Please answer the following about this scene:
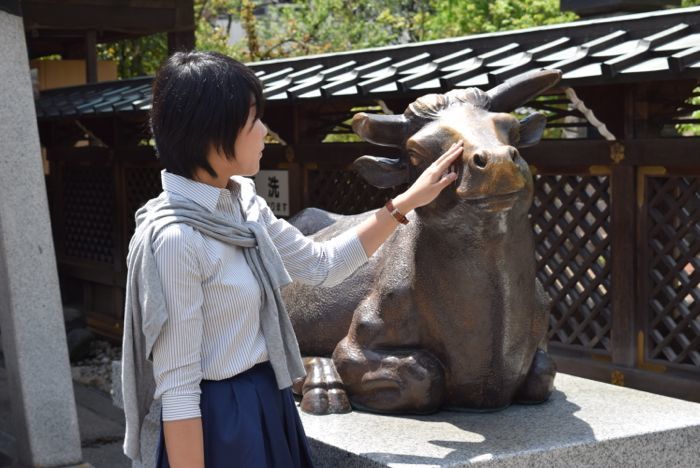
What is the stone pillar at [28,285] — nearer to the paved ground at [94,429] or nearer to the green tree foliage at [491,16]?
the paved ground at [94,429]

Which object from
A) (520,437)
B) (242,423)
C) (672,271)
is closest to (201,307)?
(242,423)

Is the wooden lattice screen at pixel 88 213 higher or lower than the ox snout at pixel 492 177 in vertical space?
lower

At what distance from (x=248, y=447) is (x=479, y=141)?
133 centimetres

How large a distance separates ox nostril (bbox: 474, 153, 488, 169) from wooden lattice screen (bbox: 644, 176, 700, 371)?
124 inches

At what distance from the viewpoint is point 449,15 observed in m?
16.9

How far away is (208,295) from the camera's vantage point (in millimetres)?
2795

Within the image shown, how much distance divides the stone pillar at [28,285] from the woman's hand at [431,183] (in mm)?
3671

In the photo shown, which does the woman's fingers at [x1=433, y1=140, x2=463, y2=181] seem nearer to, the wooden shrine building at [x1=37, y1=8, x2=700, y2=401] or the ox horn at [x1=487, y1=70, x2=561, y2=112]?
the ox horn at [x1=487, y1=70, x2=561, y2=112]

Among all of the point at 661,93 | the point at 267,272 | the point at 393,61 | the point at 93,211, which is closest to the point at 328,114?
the point at 393,61

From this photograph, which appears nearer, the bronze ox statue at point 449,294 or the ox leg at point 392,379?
the bronze ox statue at point 449,294

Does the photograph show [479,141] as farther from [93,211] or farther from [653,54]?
[93,211]

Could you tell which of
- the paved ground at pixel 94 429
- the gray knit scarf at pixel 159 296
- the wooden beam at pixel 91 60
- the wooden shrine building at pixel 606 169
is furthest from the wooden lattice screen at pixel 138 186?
the gray knit scarf at pixel 159 296

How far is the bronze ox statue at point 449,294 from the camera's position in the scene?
3666 millimetres

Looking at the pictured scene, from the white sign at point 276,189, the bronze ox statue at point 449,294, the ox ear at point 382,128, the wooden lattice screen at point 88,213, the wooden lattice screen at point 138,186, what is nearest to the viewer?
the bronze ox statue at point 449,294
